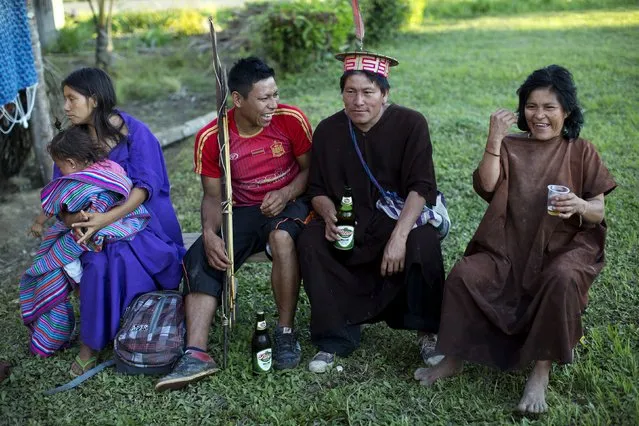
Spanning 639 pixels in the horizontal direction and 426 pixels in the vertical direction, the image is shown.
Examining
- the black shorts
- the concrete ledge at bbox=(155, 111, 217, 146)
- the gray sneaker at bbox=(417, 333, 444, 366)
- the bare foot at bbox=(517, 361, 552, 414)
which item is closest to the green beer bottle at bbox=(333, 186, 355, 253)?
the black shorts

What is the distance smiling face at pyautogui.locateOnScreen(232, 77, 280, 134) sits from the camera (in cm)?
420

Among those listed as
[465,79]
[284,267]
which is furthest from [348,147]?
[465,79]

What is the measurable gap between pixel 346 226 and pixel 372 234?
203 mm

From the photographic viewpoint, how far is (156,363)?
407cm

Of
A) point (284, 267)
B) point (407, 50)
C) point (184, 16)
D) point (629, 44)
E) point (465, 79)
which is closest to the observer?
point (284, 267)

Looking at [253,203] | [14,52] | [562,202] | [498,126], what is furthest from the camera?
[14,52]

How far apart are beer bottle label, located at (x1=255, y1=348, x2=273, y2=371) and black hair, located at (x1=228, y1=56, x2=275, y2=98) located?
4.97 ft

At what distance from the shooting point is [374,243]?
13.6ft

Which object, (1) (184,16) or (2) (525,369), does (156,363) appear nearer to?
(2) (525,369)

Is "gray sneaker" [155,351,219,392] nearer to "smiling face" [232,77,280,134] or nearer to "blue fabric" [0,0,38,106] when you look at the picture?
"smiling face" [232,77,280,134]

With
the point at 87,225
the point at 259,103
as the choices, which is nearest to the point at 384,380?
the point at 259,103

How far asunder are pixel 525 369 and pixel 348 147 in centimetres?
162

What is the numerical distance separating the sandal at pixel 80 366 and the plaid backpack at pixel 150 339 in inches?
6.2

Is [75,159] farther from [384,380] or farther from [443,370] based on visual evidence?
[443,370]
